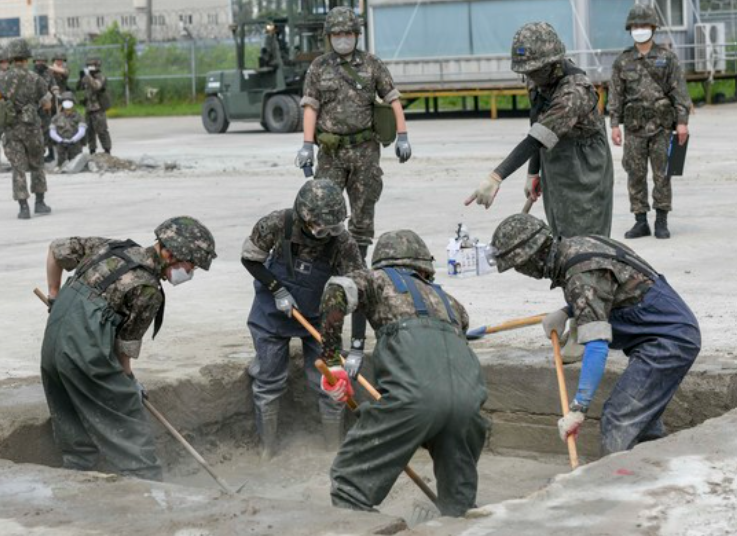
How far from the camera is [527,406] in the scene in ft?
24.8

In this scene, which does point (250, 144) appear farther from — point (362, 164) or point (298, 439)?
point (298, 439)

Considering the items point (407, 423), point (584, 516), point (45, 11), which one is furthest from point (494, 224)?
point (45, 11)

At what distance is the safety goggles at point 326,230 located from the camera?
22.7 feet

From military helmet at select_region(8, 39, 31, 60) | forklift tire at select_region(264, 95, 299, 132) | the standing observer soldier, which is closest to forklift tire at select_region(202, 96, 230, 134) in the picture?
forklift tire at select_region(264, 95, 299, 132)

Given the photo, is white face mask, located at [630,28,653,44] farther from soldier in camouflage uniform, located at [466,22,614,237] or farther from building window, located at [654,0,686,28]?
building window, located at [654,0,686,28]

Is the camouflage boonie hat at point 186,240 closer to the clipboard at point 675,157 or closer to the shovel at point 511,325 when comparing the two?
the shovel at point 511,325

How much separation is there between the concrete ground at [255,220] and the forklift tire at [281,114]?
82 centimetres

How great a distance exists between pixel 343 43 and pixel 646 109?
3175 millimetres

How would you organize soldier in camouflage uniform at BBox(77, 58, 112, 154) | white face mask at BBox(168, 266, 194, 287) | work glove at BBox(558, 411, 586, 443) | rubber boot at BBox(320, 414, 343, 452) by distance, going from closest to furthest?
work glove at BBox(558, 411, 586, 443)
white face mask at BBox(168, 266, 194, 287)
rubber boot at BBox(320, 414, 343, 452)
soldier in camouflage uniform at BBox(77, 58, 112, 154)

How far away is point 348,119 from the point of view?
9.41 m

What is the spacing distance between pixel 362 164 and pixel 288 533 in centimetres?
503

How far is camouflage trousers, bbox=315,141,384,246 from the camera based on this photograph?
9.41 m

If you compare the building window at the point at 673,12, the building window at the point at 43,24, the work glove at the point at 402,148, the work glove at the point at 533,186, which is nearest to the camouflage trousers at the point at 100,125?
the building window at the point at 673,12

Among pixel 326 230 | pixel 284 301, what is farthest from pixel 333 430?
pixel 326 230
